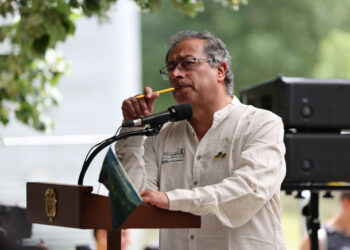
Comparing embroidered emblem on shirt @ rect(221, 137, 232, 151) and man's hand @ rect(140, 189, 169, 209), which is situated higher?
embroidered emblem on shirt @ rect(221, 137, 232, 151)

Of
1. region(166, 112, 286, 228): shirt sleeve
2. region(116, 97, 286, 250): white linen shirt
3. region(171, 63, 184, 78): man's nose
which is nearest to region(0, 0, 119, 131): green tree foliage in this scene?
region(171, 63, 184, 78): man's nose

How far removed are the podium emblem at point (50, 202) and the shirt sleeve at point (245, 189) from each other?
36 cm

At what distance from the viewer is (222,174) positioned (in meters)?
2.10

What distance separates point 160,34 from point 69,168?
6075 mm

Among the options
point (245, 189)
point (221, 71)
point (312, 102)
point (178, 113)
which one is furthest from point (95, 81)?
point (245, 189)

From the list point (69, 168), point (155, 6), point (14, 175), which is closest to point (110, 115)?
point (69, 168)

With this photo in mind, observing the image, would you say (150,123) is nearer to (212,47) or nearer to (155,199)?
(155,199)

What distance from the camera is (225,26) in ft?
40.4

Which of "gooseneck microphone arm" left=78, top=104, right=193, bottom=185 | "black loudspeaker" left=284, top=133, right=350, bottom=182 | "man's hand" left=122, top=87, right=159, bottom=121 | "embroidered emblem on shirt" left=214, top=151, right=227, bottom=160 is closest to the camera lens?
"gooseneck microphone arm" left=78, top=104, right=193, bottom=185

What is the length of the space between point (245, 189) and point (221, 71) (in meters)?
0.61

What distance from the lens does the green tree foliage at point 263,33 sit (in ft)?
39.7

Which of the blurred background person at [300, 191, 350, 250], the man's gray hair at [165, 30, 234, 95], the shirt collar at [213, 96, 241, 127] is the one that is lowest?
the blurred background person at [300, 191, 350, 250]

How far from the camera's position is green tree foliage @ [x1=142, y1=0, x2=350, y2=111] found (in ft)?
39.7

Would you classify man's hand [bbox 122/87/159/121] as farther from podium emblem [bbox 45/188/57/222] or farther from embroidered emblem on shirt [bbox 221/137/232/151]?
podium emblem [bbox 45/188/57/222]
